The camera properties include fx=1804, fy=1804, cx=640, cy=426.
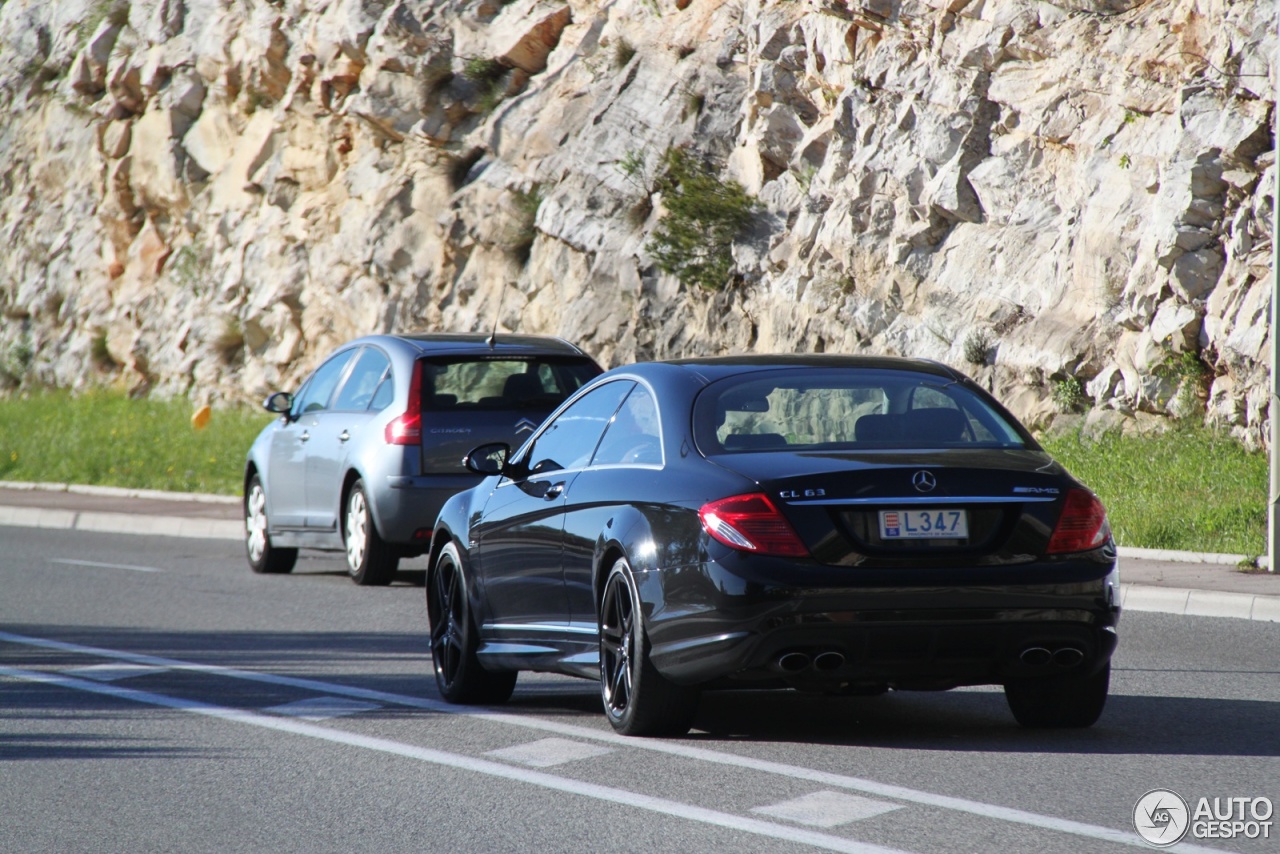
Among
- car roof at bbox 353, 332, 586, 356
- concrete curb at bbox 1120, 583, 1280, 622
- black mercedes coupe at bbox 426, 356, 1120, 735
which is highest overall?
car roof at bbox 353, 332, 586, 356

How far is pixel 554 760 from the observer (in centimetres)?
658

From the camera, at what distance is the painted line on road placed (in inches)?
207

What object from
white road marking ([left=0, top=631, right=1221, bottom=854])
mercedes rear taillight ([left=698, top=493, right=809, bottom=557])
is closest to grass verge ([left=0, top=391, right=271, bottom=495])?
white road marking ([left=0, top=631, right=1221, bottom=854])

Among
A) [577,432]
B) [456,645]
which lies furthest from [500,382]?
[577,432]

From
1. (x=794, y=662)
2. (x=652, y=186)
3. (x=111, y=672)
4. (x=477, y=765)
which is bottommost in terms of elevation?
(x=111, y=672)

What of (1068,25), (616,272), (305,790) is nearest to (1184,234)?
(1068,25)

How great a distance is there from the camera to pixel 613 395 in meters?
7.57

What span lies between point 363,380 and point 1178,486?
694 cm

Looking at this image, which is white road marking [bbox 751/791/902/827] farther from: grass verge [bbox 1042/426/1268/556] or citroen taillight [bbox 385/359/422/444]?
grass verge [bbox 1042/426/1268/556]

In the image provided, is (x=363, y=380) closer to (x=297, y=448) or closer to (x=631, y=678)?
(x=297, y=448)

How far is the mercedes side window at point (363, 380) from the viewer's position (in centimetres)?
1377

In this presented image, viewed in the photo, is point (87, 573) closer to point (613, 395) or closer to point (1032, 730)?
point (613, 395)

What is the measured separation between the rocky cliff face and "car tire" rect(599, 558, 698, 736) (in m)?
11.9

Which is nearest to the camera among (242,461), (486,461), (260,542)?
(486,461)
